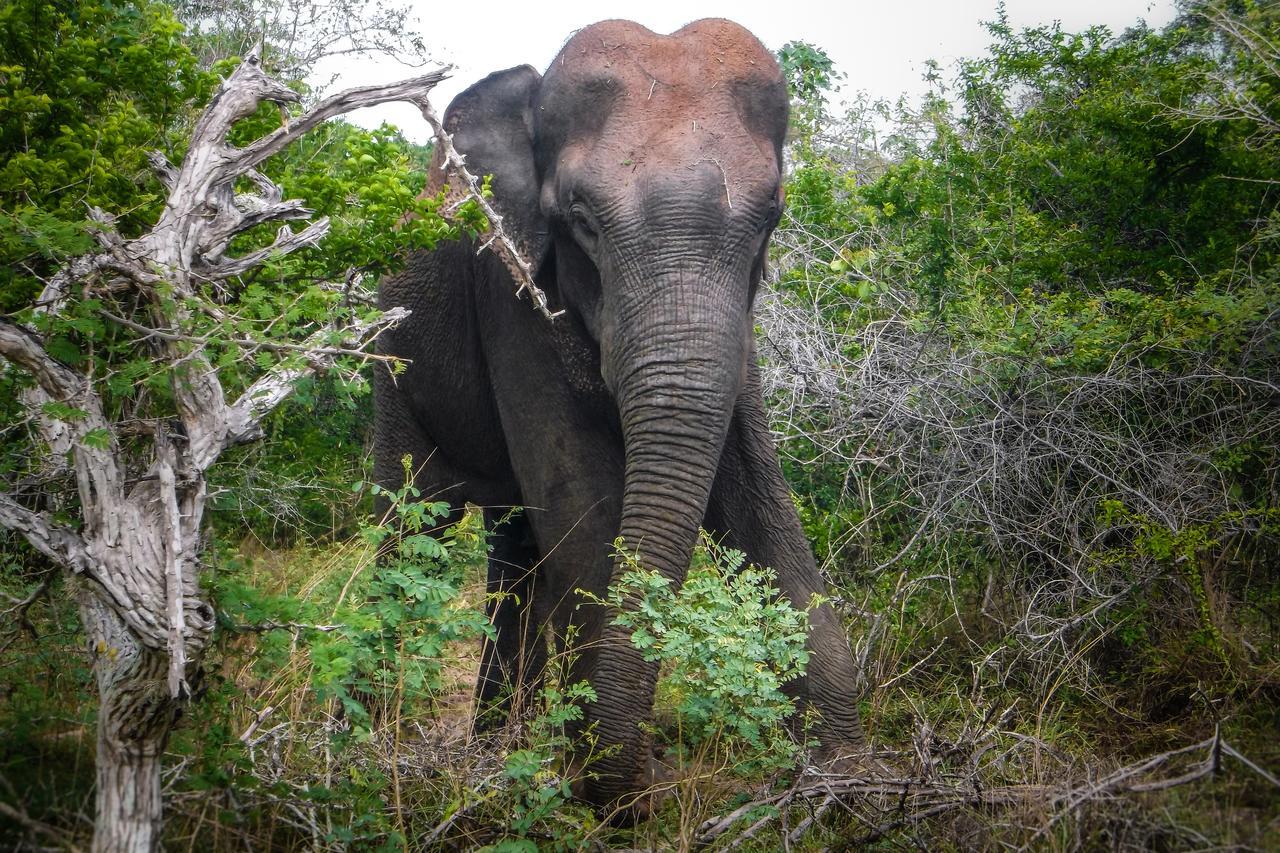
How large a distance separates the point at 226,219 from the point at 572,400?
6.69 ft

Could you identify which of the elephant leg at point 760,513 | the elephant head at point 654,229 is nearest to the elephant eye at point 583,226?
the elephant head at point 654,229

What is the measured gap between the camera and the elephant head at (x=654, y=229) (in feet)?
16.5

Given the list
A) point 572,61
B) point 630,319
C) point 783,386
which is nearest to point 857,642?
point 783,386

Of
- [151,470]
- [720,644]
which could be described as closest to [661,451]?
[720,644]

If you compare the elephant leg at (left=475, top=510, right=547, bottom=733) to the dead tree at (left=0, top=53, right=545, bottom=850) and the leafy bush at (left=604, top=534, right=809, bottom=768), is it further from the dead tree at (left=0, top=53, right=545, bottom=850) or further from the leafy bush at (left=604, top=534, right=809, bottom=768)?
the dead tree at (left=0, top=53, right=545, bottom=850)

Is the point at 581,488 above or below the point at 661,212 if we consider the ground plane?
below

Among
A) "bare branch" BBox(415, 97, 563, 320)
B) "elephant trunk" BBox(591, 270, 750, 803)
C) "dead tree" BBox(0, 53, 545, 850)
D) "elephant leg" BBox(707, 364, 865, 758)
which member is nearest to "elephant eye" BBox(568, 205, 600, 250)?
"bare branch" BBox(415, 97, 563, 320)

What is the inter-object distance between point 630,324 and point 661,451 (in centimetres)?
57

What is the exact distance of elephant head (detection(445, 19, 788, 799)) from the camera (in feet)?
16.5

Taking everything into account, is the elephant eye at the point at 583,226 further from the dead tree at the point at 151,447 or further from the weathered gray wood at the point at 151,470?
the weathered gray wood at the point at 151,470

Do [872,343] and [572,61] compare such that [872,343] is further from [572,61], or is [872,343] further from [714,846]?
[714,846]

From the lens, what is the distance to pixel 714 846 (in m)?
4.25

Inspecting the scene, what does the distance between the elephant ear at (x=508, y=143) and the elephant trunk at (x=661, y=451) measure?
95 centimetres

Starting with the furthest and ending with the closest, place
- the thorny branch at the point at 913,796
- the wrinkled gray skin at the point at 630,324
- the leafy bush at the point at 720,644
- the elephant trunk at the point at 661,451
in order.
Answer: the wrinkled gray skin at the point at 630,324, the elephant trunk at the point at 661,451, the leafy bush at the point at 720,644, the thorny branch at the point at 913,796
